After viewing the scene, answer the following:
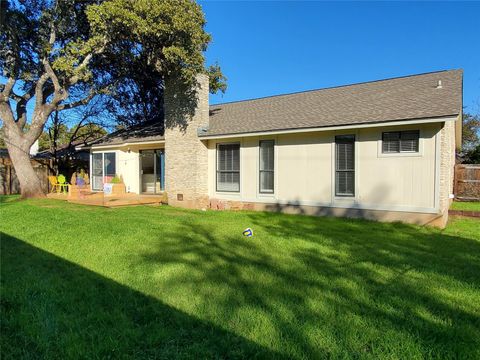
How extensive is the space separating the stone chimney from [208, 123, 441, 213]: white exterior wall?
83 centimetres

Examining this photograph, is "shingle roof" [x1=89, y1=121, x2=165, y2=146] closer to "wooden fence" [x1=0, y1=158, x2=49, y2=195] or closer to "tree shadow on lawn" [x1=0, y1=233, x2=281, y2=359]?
"wooden fence" [x1=0, y1=158, x2=49, y2=195]

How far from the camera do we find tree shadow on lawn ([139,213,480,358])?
2.96m

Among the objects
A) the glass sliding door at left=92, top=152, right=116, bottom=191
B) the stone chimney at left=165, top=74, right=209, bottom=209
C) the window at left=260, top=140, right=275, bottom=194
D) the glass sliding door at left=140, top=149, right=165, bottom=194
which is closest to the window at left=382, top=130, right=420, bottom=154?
the window at left=260, top=140, right=275, bottom=194

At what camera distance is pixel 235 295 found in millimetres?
3984

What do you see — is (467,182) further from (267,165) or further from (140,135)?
(140,135)

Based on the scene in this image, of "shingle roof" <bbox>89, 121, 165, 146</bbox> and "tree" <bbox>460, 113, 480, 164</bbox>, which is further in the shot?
"tree" <bbox>460, 113, 480, 164</bbox>

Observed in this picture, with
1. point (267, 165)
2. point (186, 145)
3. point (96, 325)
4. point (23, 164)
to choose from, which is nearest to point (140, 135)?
point (186, 145)

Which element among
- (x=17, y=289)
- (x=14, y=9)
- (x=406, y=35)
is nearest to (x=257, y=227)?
(x=17, y=289)

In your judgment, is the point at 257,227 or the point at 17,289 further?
the point at 257,227

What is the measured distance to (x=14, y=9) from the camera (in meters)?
13.9

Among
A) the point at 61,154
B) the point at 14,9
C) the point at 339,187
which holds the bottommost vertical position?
the point at 339,187

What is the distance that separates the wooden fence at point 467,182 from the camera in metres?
14.6

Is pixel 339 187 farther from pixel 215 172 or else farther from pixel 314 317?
pixel 314 317

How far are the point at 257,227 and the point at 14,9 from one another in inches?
534
